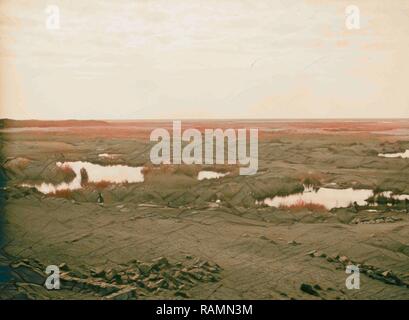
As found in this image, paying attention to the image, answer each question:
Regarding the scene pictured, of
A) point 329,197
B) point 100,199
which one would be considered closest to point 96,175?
point 100,199

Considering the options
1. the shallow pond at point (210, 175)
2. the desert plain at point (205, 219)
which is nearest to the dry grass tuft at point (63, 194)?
the desert plain at point (205, 219)

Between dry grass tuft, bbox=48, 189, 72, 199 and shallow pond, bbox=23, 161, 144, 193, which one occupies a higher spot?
shallow pond, bbox=23, 161, 144, 193

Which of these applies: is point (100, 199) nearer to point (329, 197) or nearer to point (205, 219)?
point (205, 219)

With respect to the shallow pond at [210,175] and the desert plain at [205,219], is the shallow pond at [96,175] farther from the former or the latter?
the shallow pond at [210,175]

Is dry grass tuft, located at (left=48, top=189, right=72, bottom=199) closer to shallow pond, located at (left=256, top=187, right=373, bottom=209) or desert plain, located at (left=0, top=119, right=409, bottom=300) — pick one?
desert plain, located at (left=0, top=119, right=409, bottom=300)

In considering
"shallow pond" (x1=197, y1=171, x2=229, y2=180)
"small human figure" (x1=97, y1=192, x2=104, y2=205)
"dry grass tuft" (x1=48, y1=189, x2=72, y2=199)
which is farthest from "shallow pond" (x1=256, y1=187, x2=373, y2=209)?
"dry grass tuft" (x1=48, y1=189, x2=72, y2=199)

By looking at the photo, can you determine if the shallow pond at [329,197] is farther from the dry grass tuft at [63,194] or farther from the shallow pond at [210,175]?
the dry grass tuft at [63,194]

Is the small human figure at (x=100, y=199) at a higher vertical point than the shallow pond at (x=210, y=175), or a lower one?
lower

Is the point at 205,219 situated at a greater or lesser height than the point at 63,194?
lesser
